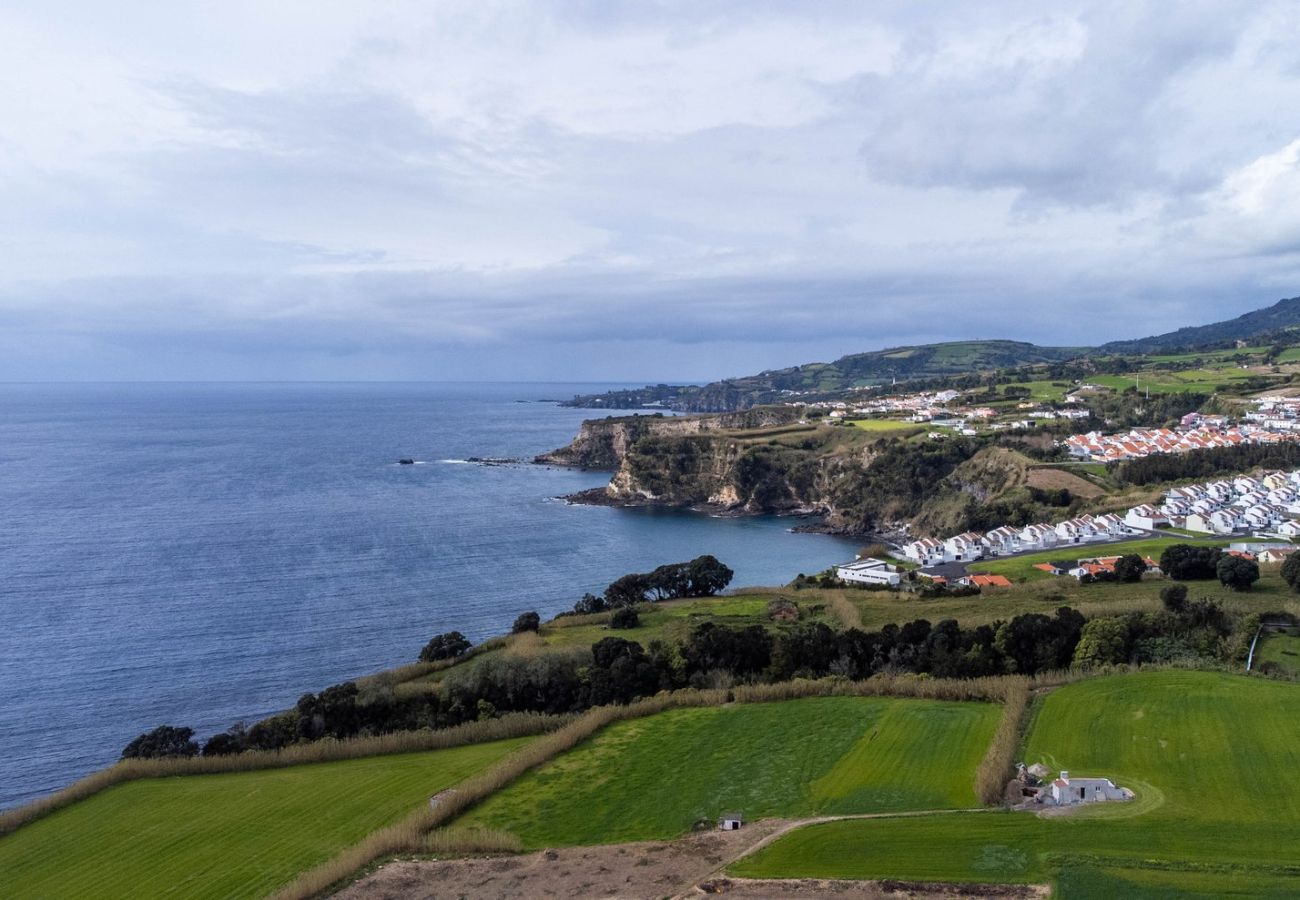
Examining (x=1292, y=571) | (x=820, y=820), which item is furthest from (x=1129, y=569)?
(x=820, y=820)

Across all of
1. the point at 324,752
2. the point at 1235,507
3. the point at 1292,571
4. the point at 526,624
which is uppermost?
the point at 1292,571

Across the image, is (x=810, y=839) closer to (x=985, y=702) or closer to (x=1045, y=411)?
(x=985, y=702)

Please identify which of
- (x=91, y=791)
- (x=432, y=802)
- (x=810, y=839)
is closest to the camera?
(x=810, y=839)

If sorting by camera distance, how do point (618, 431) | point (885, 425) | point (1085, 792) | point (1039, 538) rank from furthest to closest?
point (618, 431), point (885, 425), point (1039, 538), point (1085, 792)

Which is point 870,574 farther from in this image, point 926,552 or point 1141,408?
point 1141,408

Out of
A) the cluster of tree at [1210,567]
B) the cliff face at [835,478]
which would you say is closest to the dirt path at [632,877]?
the cluster of tree at [1210,567]

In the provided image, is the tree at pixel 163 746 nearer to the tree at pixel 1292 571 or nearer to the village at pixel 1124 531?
the village at pixel 1124 531

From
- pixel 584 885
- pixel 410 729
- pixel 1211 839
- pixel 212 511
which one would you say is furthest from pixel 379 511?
pixel 1211 839

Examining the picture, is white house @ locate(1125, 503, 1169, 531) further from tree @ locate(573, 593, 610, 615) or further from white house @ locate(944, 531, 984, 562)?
tree @ locate(573, 593, 610, 615)
